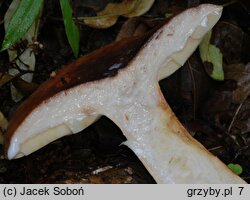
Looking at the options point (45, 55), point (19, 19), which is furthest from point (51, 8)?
point (19, 19)

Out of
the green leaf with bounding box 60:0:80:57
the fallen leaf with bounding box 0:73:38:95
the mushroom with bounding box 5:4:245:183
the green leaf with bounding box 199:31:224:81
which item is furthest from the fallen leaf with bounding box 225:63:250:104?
the fallen leaf with bounding box 0:73:38:95

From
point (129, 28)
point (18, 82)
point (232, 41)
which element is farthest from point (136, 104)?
point (232, 41)

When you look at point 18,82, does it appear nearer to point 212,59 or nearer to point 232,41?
point 212,59

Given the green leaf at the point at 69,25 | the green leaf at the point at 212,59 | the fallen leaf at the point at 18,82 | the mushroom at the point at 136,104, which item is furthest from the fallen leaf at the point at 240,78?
the fallen leaf at the point at 18,82

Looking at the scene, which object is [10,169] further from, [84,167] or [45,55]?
[45,55]

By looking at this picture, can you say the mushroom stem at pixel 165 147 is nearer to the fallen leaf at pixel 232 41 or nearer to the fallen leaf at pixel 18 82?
the fallen leaf at pixel 18 82
